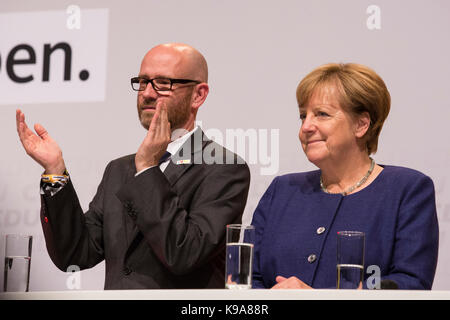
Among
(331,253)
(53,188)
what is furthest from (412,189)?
(53,188)

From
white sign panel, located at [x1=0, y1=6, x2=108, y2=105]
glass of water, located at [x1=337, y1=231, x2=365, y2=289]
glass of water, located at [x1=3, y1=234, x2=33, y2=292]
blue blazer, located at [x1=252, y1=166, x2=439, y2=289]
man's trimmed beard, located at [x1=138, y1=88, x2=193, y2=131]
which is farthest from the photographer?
white sign panel, located at [x1=0, y1=6, x2=108, y2=105]

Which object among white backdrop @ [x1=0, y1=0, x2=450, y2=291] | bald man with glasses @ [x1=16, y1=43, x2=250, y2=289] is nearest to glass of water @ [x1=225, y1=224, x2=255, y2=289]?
bald man with glasses @ [x1=16, y1=43, x2=250, y2=289]

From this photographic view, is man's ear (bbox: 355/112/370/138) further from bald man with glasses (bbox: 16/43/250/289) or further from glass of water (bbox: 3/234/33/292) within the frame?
glass of water (bbox: 3/234/33/292)

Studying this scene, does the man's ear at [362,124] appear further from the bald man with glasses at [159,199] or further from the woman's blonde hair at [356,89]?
the bald man with glasses at [159,199]

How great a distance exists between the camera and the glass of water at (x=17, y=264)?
93.4 inches

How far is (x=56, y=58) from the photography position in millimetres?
3914

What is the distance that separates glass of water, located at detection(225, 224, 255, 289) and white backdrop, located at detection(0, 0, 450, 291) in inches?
49.8

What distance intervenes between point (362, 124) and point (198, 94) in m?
0.75

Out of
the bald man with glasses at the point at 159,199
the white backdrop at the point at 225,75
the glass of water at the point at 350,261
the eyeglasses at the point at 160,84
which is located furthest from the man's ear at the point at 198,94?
the glass of water at the point at 350,261

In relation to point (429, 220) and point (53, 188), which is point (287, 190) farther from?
point (53, 188)

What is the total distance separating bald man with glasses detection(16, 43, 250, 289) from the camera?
2.65 m

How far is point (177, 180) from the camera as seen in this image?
291 centimetres

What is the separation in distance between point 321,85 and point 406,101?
71 centimetres
